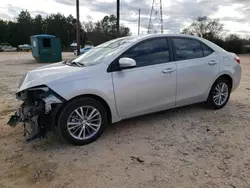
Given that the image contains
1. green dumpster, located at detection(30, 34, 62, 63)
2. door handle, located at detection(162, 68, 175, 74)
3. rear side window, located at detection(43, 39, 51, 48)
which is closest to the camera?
door handle, located at detection(162, 68, 175, 74)

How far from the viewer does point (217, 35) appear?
41375mm

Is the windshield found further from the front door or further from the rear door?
the rear door

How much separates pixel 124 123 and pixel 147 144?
861 mm

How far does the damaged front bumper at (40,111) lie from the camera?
2.95 m

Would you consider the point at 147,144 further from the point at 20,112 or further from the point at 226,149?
the point at 20,112

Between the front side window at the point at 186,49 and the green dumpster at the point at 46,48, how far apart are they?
46.6ft

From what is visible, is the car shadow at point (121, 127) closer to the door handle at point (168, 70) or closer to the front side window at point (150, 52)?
the door handle at point (168, 70)

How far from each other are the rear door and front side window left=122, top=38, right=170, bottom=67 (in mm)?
214

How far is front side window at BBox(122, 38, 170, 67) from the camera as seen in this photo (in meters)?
3.58

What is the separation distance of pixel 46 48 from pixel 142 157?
50.7 feet

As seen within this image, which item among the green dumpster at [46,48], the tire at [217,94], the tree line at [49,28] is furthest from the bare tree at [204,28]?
the tire at [217,94]

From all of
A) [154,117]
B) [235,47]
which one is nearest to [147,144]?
[154,117]

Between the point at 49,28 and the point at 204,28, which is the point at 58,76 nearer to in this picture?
the point at 204,28

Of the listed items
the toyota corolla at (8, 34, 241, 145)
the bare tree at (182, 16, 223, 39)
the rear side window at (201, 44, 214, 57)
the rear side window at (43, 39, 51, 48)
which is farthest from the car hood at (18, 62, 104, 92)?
the bare tree at (182, 16, 223, 39)
